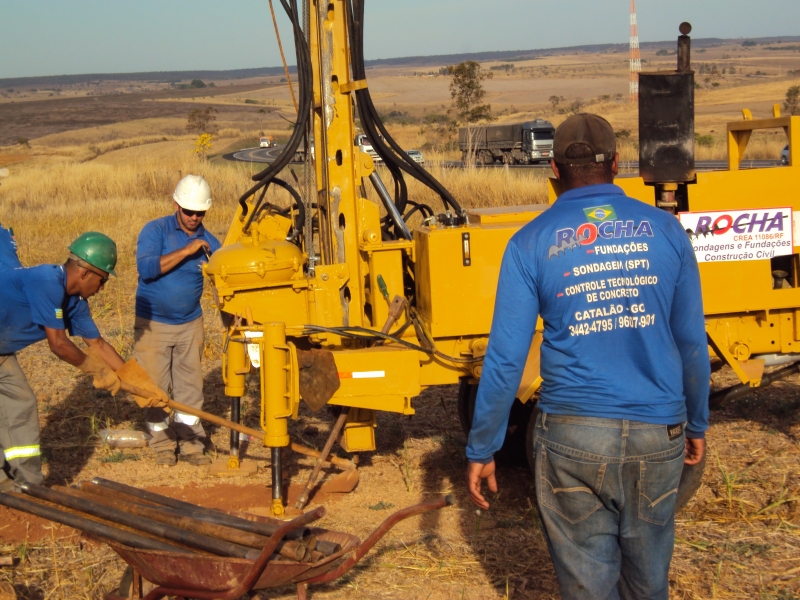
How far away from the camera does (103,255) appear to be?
4.91 meters

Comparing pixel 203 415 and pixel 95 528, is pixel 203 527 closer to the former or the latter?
pixel 95 528

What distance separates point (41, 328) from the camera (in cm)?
523

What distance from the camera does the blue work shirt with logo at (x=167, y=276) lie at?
5984mm

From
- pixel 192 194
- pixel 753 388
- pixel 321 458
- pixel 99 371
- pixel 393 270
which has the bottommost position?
pixel 321 458

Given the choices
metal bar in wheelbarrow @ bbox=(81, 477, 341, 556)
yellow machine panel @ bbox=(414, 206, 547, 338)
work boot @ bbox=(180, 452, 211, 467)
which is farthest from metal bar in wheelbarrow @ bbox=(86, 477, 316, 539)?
work boot @ bbox=(180, 452, 211, 467)

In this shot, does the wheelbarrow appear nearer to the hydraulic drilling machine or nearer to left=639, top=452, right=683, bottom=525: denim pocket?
left=639, top=452, right=683, bottom=525: denim pocket

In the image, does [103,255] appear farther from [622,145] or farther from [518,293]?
[622,145]

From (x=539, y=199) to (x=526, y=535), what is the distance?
1024cm

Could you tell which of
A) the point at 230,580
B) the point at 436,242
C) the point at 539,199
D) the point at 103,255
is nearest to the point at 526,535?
→ the point at 436,242

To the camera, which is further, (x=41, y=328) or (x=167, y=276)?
(x=167, y=276)

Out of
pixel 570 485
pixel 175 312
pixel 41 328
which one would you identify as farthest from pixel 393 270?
pixel 570 485

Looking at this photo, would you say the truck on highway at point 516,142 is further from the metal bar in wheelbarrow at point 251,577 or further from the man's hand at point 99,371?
the metal bar in wheelbarrow at point 251,577

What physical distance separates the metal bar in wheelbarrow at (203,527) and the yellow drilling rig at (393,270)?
1.19m

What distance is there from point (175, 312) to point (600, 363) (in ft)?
13.3
